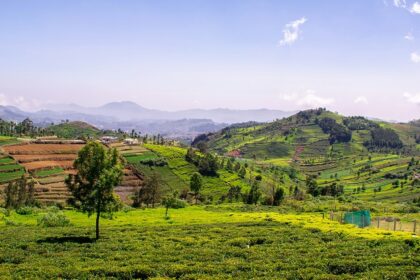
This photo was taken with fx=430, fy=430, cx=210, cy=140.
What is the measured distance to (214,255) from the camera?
1729 inches

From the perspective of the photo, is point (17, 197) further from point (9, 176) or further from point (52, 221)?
point (52, 221)

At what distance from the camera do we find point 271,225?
72.9 m

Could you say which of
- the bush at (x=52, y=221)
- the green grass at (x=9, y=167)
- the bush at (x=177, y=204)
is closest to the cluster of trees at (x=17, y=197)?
the green grass at (x=9, y=167)

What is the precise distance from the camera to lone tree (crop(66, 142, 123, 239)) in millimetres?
56500

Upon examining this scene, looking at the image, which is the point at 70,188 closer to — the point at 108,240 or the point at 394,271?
the point at 108,240

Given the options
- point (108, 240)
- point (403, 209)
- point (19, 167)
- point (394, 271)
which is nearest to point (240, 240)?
point (108, 240)

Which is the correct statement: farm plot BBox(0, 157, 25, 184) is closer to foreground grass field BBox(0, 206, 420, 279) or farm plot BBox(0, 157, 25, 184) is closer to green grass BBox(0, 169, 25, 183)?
green grass BBox(0, 169, 25, 183)

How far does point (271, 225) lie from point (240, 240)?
2132 centimetres

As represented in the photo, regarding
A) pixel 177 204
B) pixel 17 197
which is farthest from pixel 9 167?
pixel 177 204

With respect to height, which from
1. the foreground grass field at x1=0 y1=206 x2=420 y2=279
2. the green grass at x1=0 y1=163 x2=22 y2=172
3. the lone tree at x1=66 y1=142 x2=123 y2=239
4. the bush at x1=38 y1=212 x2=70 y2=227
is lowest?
the green grass at x1=0 y1=163 x2=22 y2=172

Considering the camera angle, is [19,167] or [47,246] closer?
[47,246]

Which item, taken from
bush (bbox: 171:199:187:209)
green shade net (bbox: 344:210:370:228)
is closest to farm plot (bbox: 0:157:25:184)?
bush (bbox: 171:199:187:209)

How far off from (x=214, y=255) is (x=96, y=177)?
21.6m

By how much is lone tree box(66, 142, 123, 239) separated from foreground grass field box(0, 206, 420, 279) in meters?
4.85
